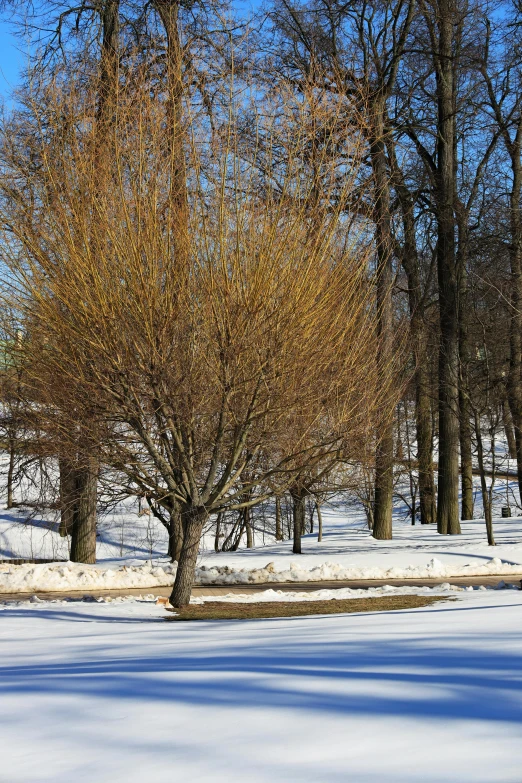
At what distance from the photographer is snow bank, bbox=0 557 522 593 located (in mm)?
12781

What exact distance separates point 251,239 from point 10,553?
1881 cm

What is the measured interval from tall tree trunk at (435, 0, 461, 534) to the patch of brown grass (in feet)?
34.4

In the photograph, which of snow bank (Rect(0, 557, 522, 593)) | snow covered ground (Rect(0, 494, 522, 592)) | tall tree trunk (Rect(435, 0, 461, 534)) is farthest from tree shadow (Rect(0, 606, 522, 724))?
→ tall tree trunk (Rect(435, 0, 461, 534))

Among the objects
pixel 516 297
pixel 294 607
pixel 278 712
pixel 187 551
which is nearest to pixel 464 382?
pixel 516 297

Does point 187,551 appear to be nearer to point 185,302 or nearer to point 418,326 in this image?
point 185,302

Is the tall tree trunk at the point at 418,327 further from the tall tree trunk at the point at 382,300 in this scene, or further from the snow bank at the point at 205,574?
the snow bank at the point at 205,574

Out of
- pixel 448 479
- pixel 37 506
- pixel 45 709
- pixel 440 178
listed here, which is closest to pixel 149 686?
pixel 45 709

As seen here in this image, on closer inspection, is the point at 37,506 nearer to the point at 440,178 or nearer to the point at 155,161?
the point at 155,161

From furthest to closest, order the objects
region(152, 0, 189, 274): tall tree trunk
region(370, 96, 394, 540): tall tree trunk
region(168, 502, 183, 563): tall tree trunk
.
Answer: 1. region(370, 96, 394, 540): tall tree trunk
2. region(168, 502, 183, 563): tall tree trunk
3. region(152, 0, 189, 274): tall tree trunk

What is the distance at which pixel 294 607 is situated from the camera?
1014 centimetres

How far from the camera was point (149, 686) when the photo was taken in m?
3.38

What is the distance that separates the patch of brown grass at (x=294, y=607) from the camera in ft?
30.7

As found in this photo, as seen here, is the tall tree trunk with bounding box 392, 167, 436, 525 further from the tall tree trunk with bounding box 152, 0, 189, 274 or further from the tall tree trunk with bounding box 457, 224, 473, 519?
the tall tree trunk with bounding box 152, 0, 189, 274

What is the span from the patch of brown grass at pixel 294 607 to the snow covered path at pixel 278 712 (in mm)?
4374
